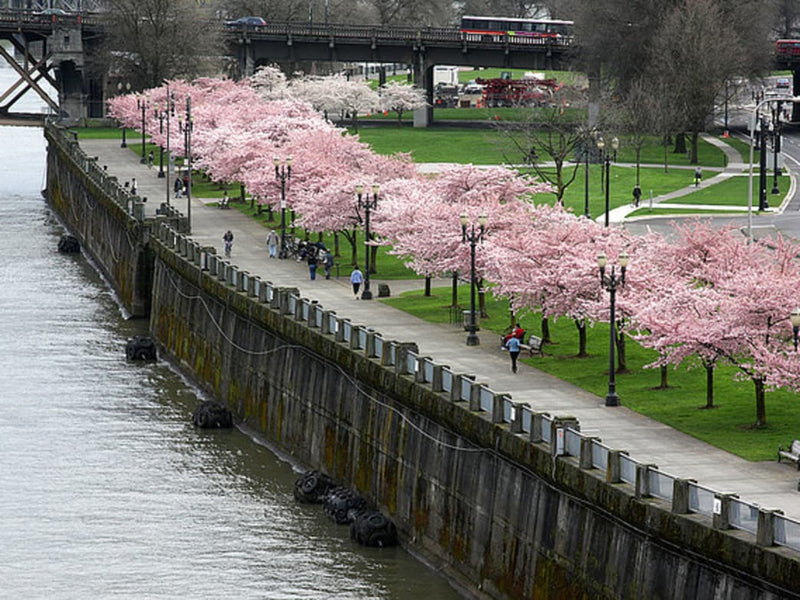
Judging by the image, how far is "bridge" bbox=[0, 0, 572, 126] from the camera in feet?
526

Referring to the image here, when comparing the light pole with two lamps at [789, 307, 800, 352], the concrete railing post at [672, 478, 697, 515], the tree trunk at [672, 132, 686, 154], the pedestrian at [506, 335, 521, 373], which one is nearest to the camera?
the concrete railing post at [672, 478, 697, 515]

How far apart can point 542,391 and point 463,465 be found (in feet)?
18.7

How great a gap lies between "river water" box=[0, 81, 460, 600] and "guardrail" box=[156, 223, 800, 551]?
4880mm

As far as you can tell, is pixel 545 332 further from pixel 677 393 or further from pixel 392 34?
pixel 392 34

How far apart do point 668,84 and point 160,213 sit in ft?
147

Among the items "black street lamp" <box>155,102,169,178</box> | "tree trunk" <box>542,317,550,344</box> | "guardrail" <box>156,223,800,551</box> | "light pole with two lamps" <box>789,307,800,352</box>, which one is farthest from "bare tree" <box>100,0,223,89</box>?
"light pole with two lamps" <box>789,307,800,352</box>

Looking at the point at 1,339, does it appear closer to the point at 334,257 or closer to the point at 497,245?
the point at 334,257

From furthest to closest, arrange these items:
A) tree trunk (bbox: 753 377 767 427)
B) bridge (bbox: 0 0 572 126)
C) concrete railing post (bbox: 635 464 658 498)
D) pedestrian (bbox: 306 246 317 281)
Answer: bridge (bbox: 0 0 572 126) < pedestrian (bbox: 306 246 317 281) < tree trunk (bbox: 753 377 767 427) < concrete railing post (bbox: 635 464 658 498)

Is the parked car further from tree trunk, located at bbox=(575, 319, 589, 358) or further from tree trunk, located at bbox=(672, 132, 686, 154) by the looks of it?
tree trunk, located at bbox=(575, 319, 589, 358)

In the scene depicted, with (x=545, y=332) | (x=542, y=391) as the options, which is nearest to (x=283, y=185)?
(x=545, y=332)

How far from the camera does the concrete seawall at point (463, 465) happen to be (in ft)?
117

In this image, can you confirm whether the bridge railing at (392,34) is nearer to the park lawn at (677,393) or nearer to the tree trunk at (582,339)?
the park lawn at (677,393)

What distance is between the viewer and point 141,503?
54969 mm

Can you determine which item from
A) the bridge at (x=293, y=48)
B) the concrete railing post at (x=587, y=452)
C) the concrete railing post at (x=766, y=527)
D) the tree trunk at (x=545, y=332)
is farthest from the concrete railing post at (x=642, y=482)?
the bridge at (x=293, y=48)
